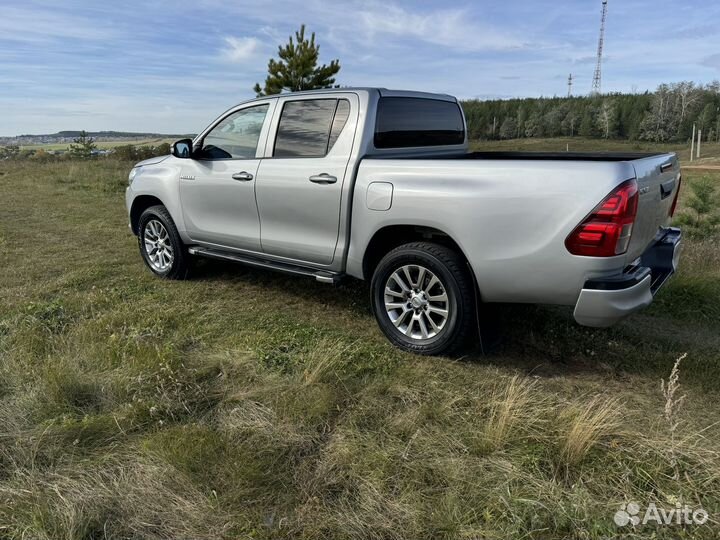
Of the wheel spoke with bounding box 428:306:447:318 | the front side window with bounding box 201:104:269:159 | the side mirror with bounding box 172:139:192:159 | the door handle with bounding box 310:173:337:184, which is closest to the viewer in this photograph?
the wheel spoke with bounding box 428:306:447:318

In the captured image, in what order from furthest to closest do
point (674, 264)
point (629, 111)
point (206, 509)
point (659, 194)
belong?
1. point (629, 111)
2. point (674, 264)
3. point (659, 194)
4. point (206, 509)

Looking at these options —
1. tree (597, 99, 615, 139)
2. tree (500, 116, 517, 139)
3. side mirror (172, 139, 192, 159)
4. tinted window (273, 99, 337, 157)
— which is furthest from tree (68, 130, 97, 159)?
tree (597, 99, 615, 139)

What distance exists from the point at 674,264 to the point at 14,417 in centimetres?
442

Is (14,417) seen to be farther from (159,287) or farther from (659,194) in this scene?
(659,194)

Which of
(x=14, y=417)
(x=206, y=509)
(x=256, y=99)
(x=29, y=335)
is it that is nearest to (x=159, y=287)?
(x=29, y=335)

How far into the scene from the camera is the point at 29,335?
13.4ft

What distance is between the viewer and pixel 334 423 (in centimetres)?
304

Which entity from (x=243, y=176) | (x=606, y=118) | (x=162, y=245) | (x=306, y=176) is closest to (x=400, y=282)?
(x=306, y=176)

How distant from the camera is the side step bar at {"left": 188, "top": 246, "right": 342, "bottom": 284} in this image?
4414 mm

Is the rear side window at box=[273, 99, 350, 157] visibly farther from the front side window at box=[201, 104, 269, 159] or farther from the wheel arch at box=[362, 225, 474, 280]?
the wheel arch at box=[362, 225, 474, 280]

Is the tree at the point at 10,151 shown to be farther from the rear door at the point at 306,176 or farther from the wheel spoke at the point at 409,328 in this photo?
the wheel spoke at the point at 409,328

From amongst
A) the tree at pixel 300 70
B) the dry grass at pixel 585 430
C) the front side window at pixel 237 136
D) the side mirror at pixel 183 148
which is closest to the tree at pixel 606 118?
the tree at pixel 300 70

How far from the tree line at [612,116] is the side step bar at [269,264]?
88025 millimetres

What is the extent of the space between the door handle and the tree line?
8872 cm
